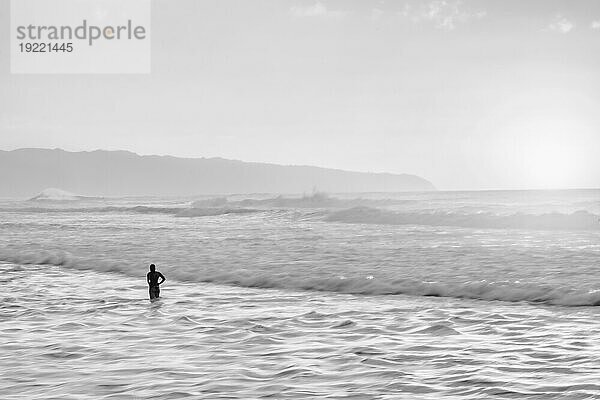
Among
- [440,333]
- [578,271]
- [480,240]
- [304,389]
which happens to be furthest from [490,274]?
[480,240]

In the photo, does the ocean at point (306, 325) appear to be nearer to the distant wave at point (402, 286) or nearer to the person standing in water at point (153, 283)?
the distant wave at point (402, 286)

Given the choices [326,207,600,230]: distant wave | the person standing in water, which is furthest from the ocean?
[326,207,600,230]: distant wave

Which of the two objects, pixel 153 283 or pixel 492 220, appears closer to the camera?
pixel 153 283

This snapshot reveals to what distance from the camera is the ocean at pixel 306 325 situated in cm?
689

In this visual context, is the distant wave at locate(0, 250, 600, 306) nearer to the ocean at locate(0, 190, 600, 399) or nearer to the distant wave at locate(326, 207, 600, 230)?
the ocean at locate(0, 190, 600, 399)

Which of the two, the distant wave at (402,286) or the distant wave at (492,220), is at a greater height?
the distant wave at (492,220)

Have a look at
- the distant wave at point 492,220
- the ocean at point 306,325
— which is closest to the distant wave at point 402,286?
the ocean at point 306,325

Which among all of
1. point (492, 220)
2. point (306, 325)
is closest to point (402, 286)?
point (306, 325)

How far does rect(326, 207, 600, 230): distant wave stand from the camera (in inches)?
1443

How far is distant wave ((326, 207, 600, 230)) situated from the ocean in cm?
1565

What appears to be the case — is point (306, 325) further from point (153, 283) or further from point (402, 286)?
point (402, 286)

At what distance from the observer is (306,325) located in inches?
399

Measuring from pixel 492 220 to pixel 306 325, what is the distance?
30.8 metres

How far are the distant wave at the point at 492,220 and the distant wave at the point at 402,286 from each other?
22988 mm
